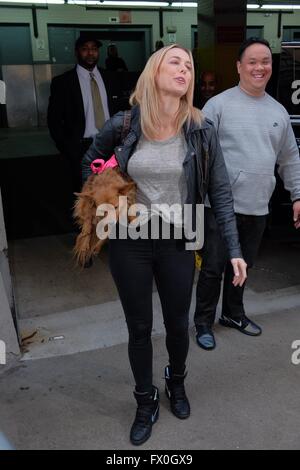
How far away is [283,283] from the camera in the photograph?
14.0 ft

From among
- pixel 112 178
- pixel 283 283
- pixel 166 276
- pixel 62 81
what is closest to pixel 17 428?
pixel 166 276

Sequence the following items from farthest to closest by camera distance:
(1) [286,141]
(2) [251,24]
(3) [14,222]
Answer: (2) [251,24]
(3) [14,222]
(1) [286,141]

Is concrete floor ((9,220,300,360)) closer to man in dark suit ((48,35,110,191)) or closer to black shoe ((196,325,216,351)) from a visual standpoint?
black shoe ((196,325,216,351))

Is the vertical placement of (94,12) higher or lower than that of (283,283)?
higher

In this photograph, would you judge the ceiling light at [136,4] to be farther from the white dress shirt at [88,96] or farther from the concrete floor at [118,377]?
the concrete floor at [118,377]

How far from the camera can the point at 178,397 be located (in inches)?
103

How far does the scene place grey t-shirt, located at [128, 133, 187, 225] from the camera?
87.8 inches

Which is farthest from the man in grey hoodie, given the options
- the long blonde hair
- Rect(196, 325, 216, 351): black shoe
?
the long blonde hair

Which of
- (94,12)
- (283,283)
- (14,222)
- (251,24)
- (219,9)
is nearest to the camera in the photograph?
(283,283)

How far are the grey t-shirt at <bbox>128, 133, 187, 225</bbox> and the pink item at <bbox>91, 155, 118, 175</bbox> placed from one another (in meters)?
0.08

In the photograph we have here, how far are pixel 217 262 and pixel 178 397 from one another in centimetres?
93

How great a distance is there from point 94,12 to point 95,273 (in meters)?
11.5

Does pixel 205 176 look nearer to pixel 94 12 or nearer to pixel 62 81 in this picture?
pixel 62 81

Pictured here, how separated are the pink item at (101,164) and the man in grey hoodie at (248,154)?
3.20 ft
